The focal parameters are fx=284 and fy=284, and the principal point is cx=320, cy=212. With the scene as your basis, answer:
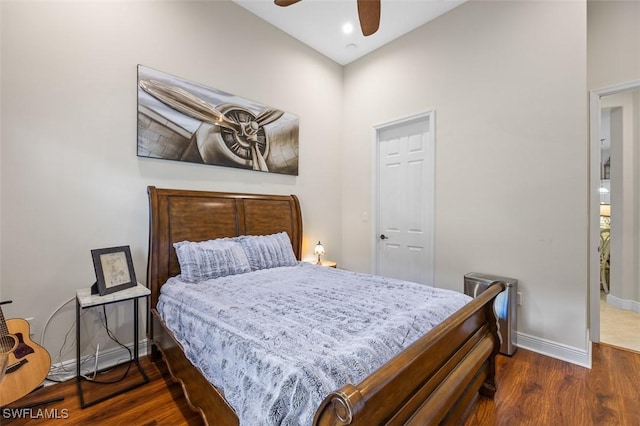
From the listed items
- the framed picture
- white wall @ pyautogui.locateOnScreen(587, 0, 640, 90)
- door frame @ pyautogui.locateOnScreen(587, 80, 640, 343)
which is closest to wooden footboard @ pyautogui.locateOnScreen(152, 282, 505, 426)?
the framed picture

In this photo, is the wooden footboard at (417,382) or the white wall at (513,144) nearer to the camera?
the wooden footboard at (417,382)

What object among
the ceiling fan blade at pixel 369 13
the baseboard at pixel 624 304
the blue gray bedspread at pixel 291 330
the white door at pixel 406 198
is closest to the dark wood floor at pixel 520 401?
the blue gray bedspread at pixel 291 330

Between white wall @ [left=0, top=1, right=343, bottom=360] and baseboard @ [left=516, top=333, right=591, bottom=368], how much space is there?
3329mm

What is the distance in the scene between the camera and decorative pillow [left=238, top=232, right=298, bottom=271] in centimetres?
279

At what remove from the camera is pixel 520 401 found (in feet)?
6.26

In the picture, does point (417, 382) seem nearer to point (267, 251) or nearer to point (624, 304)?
point (267, 251)

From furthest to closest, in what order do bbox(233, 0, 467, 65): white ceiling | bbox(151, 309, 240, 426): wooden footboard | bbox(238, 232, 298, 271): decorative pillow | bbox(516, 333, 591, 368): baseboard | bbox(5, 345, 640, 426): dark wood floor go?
bbox(233, 0, 467, 65): white ceiling → bbox(238, 232, 298, 271): decorative pillow → bbox(516, 333, 591, 368): baseboard → bbox(5, 345, 640, 426): dark wood floor → bbox(151, 309, 240, 426): wooden footboard

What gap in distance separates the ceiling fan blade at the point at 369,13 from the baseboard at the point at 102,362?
329 centimetres

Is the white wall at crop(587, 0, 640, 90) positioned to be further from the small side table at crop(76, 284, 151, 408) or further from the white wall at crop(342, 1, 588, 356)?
the small side table at crop(76, 284, 151, 408)

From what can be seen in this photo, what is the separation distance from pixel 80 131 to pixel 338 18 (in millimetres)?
2867

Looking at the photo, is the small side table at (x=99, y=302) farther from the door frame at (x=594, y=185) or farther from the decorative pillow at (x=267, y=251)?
the door frame at (x=594, y=185)

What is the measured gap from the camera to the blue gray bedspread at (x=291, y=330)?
3.39 feet

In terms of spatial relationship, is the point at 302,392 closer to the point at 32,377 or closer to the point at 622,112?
the point at 32,377
